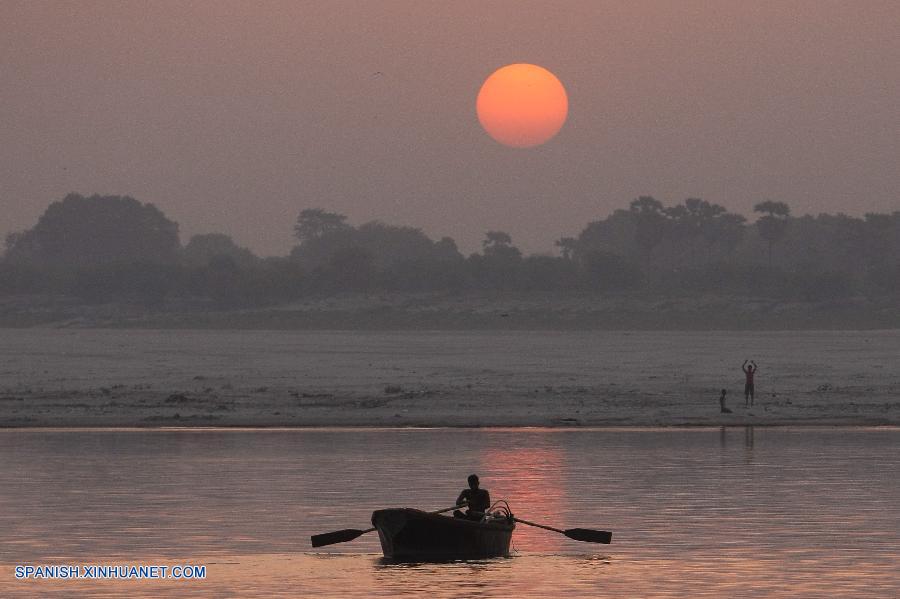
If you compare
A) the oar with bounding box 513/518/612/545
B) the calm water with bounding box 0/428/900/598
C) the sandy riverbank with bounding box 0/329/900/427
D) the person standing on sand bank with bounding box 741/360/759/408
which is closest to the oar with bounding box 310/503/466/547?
the calm water with bounding box 0/428/900/598

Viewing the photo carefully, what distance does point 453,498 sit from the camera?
140 ft

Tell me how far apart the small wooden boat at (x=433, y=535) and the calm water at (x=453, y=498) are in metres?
0.42

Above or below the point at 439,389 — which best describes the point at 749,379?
above

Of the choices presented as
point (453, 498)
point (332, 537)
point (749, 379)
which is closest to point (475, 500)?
point (332, 537)

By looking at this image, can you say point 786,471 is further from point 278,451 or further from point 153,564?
point 153,564

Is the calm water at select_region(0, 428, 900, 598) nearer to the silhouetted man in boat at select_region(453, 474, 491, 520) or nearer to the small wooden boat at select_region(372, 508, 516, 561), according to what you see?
the small wooden boat at select_region(372, 508, 516, 561)

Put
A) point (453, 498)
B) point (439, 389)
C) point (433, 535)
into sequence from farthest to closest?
point (439, 389) < point (453, 498) < point (433, 535)

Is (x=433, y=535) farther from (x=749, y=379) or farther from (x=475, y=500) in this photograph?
(x=749, y=379)

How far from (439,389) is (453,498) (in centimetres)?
4129

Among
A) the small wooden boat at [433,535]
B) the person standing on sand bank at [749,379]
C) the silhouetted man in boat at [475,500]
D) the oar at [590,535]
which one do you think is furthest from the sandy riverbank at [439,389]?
the small wooden boat at [433,535]

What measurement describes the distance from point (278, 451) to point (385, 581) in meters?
26.5

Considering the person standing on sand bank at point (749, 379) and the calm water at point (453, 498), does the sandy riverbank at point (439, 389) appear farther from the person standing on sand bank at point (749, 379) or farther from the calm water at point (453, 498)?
the calm water at point (453, 498)

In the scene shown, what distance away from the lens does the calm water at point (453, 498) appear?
29.9m

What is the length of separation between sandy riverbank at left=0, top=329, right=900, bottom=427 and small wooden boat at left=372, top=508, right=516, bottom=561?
Result: 3527 cm
